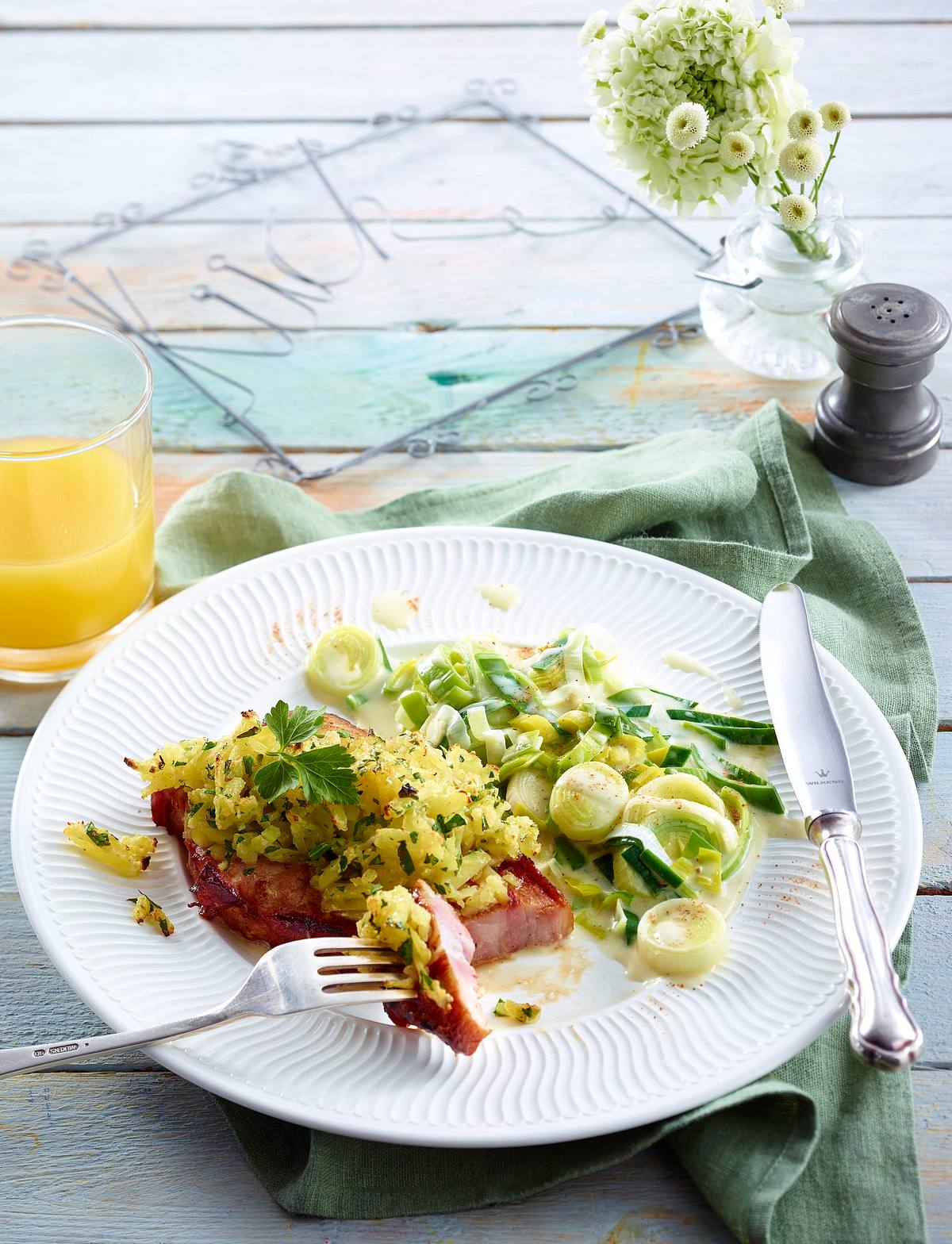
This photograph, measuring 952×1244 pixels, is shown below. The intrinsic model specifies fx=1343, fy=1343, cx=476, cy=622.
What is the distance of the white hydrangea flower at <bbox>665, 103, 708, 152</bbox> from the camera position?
10.2 feet

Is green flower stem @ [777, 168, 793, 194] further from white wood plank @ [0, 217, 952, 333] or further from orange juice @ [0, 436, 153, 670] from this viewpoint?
orange juice @ [0, 436, 153, 670]

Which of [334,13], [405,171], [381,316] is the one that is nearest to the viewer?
[381,316]

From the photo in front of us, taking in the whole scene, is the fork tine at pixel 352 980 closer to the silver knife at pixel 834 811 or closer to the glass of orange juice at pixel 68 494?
the silver knife at pixel 834 811

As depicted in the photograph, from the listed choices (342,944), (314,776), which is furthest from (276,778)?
(342,944)

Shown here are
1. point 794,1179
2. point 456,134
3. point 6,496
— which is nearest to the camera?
point 794,1179

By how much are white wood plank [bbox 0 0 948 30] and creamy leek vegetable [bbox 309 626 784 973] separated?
3.44 m

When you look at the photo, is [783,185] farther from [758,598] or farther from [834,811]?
[834,811]

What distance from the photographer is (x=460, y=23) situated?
17.5 ft

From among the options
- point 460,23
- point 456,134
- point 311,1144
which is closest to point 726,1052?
point 311,1144

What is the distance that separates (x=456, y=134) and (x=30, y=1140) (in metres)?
3.74

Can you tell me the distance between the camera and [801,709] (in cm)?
263

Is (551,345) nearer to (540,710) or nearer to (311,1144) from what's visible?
(540,710)

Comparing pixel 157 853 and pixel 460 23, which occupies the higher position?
pixel 460 23

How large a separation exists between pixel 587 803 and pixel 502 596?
0.75 meters
